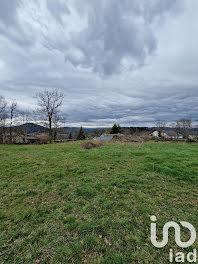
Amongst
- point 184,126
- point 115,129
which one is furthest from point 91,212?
point 115,129

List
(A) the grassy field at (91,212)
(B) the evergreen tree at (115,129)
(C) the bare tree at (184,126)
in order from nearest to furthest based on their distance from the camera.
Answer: (A) the grassy field at (91,212), (C) the bare tree at (184,126), (B) the evergreen tree at (115,129)

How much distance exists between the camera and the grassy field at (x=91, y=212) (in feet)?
→ 6.54

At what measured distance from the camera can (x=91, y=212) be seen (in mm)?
2916

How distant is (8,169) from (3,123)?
19920 mm

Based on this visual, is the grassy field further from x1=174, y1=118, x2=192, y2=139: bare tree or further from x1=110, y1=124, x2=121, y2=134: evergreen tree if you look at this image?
x1=110, y1=124, x2=121, y2=134: evergreen tree

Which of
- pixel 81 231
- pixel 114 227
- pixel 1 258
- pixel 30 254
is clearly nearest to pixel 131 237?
pixel 114 227

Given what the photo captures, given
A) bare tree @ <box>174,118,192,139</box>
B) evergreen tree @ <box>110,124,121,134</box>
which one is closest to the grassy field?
bare tree @ <box>174,118,192,139</box>

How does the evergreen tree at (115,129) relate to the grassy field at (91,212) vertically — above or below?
above

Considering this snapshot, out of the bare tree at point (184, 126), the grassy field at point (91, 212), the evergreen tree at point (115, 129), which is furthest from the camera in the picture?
the evergreen tree at point (115, 129)

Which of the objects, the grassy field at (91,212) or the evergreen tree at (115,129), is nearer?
the grassy field at (91,212)

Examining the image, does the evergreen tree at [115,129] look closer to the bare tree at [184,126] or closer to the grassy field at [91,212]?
the bare tree at [184,126]

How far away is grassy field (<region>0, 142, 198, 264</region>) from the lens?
→ 78.5 inches

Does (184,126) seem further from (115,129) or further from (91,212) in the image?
(91,212)

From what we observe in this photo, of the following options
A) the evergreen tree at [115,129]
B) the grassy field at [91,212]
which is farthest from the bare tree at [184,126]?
the grassy field at [91,212]
